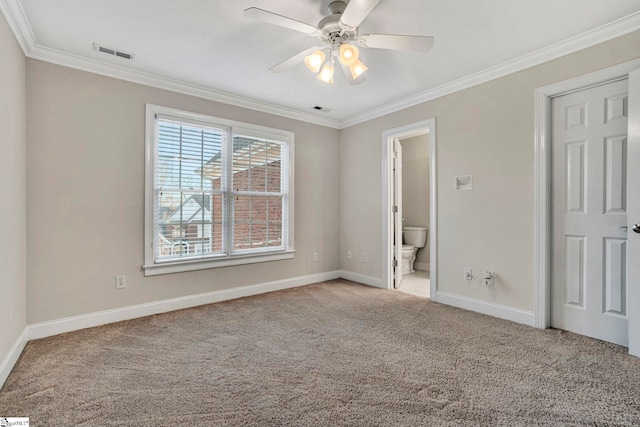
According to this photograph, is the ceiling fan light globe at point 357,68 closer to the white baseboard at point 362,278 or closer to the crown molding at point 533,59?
the crown molding at point 533,59

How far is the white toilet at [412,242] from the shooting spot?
17.3 feet

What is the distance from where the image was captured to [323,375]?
1995 mm

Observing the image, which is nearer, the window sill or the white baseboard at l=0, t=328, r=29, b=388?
the white baseboard at l=0, t=328, r=29, b=388

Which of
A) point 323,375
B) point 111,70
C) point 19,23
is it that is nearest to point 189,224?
point 111,70

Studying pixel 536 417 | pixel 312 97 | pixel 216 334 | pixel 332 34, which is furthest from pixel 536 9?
pixel 216 334

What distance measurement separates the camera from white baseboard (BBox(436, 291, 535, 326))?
2.86 m

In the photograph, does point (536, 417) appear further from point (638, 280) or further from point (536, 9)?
point (536, 9)

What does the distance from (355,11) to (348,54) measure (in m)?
0.36

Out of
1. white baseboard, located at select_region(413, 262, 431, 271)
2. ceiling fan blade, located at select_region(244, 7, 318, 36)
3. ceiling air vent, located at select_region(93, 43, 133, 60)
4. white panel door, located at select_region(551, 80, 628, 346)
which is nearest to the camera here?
ceiling fan blade, located at select_region(244, 7, 318, 36)

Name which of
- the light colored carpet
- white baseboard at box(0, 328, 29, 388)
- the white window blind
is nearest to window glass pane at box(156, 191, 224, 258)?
the white window blind

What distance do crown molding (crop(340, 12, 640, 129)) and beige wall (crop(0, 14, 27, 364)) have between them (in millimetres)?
3596

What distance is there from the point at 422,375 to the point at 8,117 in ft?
10.6

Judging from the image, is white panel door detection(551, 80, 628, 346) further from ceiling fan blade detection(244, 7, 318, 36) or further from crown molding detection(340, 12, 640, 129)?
ceiling fan blade detection(244, 7, 318, 36)

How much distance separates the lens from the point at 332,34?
209 cm
